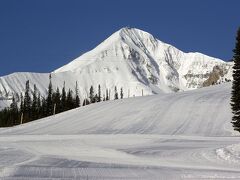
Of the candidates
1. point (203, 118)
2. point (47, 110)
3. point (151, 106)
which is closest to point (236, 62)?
point (203, 118)

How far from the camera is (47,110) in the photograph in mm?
149125

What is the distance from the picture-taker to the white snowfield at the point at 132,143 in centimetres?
1870

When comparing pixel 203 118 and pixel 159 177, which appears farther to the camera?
pixel 203 118

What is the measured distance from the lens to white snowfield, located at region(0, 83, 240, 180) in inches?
736

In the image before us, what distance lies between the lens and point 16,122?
15162cm

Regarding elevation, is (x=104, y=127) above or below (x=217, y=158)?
above

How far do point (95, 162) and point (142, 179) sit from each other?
234 inches

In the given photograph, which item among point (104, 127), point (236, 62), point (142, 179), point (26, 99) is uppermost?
point (26, 99)

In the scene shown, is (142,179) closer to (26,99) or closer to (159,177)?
(159,177)

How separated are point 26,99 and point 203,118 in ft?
302

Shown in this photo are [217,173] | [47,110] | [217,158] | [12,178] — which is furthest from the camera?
[47,110]

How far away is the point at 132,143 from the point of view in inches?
1544

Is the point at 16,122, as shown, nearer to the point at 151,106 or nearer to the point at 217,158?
the point at 151,106

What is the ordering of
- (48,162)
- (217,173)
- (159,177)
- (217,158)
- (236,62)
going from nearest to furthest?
1. (159,177)
2. (217,173)
3. (48,162)
4. (217,158)
5. (236,62)
